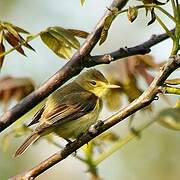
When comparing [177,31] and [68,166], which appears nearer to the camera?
[177,31]

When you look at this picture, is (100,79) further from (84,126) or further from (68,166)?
(68,166)

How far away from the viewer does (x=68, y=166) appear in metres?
6.22

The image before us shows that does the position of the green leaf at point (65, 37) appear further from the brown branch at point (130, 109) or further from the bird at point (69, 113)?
the bird at point (69, 113)

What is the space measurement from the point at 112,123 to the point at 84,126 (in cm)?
140

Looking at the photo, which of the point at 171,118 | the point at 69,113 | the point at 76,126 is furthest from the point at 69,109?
the point at 171,118

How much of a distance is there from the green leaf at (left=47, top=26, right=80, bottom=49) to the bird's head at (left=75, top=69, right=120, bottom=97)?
146cm

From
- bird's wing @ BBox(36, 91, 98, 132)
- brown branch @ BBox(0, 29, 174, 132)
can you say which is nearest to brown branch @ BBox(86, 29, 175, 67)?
brown branch @ BBox(0, 29, 174, 132)

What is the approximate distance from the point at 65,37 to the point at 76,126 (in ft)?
3.75

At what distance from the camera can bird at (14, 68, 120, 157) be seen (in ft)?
11.1

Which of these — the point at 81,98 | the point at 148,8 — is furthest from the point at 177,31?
the point at 81,98

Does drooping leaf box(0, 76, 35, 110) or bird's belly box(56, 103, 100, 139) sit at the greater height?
drooping leaf box(0, 76, 35, 110)

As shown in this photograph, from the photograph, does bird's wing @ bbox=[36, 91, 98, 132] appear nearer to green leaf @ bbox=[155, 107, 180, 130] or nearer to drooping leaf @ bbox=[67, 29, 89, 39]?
green leaf @ bbox=[155, 107, 180, 130]

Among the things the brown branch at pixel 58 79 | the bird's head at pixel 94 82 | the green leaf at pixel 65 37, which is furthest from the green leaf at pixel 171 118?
the bird's head at pixel 94 82

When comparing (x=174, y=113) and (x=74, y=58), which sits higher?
(x=74, y=58)
